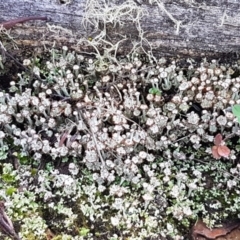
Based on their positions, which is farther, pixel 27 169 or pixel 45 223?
pixel 27 169

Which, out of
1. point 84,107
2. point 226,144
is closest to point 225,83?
point 226,144

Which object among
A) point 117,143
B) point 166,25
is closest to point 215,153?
point 117,143

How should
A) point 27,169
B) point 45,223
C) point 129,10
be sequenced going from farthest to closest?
point 129,10
point 27,169
point 45,223

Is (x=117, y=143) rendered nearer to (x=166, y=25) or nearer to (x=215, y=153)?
(x=215, y=153)

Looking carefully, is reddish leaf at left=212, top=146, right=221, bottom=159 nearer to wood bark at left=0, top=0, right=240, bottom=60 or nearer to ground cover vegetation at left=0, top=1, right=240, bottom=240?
ground cover vegetation at left=0, top=1, right=240, bottom=240

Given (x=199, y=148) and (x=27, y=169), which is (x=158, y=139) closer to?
(x=199, y=148)
